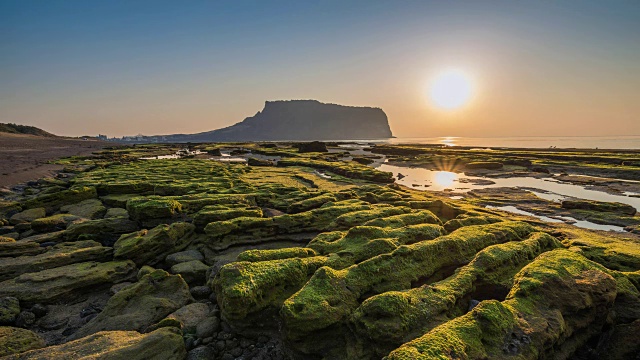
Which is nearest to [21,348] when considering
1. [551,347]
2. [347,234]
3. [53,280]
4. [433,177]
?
[53,280]

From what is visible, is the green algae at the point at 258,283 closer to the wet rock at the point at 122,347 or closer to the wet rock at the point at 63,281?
the wet rock at the point at 122,347

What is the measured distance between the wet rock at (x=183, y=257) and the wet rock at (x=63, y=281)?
1536 mm

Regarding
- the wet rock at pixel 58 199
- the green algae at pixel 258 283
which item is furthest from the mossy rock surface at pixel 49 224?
the green algae at pixel 258 283

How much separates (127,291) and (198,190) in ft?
52.3

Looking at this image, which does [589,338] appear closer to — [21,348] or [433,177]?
[21,348]

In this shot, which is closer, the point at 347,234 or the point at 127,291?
the point at 127,291

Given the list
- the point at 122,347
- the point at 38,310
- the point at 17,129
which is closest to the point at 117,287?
the point at 38,310

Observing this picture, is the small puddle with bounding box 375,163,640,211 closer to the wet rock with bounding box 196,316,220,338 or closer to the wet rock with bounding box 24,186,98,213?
the wet rock with bounding box 196,316,220,338

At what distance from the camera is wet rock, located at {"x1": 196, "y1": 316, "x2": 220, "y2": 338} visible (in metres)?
9.42

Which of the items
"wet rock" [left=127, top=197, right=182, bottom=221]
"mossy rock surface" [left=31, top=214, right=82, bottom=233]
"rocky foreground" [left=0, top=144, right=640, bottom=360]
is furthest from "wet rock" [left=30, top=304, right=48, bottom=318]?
"mossy rock surface" [left=31, top=214, right=82, bottom=233]

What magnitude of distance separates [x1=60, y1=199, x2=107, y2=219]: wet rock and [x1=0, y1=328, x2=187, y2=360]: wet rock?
48.6ft

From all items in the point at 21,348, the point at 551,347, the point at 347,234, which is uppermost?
the point at 347,234

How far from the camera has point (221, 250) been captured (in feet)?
50.1

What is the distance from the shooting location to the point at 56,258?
13.0 m
